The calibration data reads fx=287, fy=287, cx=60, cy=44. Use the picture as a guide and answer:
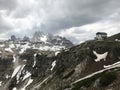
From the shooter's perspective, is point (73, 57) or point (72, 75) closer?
point (72, 75)

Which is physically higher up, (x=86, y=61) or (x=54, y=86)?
(x=86, y=61)

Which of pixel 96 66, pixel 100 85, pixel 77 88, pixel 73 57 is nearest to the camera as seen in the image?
pixel 100 85

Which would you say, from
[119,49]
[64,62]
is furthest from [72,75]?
[64,62]

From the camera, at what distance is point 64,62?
14812 cm

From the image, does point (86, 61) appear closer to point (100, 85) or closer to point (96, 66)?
point (96, 66)

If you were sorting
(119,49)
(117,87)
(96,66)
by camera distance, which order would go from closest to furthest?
(117,87), (96,66), (119,49)

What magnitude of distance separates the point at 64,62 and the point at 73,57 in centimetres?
794

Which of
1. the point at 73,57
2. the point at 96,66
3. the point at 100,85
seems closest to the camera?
the point at 100,85

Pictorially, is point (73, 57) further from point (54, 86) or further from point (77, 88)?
point (77, 88)

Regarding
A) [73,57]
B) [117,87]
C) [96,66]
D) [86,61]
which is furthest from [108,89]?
[73,57]

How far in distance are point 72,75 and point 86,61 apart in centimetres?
1003

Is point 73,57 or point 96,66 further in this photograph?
point 73,57

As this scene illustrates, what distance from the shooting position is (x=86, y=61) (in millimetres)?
119250

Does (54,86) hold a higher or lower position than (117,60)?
lower
